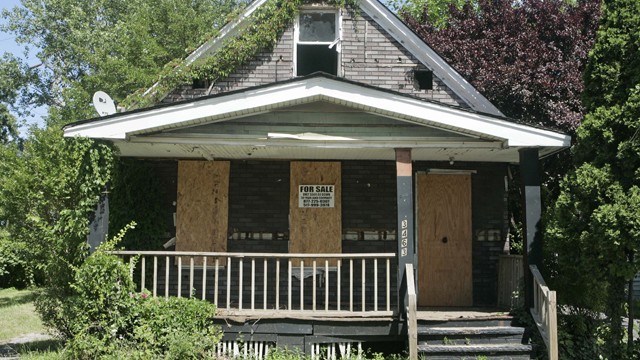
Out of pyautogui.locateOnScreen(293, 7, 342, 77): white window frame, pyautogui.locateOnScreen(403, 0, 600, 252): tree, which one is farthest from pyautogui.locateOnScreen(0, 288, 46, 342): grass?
pyautogui.locateOnScreen(403, 0, 600, 252): tree

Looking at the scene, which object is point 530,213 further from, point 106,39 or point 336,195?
point 106,39

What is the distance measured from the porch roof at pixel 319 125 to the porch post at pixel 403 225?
476 millimetres

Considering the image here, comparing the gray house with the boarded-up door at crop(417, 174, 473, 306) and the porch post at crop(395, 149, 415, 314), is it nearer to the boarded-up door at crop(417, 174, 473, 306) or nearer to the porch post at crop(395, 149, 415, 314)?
the boarded-up door at crop(417, 174, 473, 306)

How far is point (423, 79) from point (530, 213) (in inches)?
156

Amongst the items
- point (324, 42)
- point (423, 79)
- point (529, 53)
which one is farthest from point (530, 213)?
point (529, 53)

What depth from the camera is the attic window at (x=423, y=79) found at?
12359 millimetres

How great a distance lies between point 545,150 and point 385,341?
3911 millimetres

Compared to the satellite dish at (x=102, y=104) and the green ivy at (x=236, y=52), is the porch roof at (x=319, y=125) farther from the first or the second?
the green ivy at (x=236, y=52)

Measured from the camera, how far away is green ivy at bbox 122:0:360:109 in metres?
12.2

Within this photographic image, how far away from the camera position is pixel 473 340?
358 inches

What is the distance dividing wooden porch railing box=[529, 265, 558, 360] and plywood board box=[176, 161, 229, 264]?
5.54 m

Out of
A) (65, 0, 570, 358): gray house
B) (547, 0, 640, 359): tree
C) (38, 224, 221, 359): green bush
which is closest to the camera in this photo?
(547, 0, 640, 359): tree

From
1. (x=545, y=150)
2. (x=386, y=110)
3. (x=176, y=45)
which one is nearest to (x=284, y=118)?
(x=386, y=110)

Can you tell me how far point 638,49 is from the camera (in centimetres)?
862
